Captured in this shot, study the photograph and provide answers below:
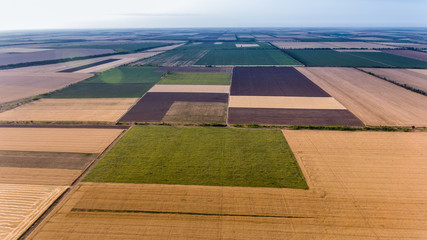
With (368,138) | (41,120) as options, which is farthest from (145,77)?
(368,138)

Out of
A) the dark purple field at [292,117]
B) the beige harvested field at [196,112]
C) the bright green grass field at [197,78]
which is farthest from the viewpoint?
the bright green grass field at [197,78]

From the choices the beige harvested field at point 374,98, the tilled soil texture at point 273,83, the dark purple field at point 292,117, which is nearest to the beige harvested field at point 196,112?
the dark purple field at point 292,117

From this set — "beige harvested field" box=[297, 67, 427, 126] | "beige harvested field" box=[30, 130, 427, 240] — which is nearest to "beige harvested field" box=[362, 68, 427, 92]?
"beige harvested field" box=[297, 67, 427, 126]

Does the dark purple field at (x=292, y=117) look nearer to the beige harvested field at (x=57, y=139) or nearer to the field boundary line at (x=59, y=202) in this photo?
the beige harvested field at (x=57, y=139)

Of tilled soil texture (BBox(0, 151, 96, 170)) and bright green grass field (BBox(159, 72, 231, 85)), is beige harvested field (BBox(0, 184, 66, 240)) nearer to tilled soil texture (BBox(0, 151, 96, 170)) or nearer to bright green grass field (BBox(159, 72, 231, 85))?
tilled soil texture (BBox(0, 151, 96, 170))

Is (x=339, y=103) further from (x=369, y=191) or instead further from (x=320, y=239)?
(x=320, y=239)

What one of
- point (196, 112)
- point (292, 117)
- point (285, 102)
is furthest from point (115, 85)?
point (292, 117)
